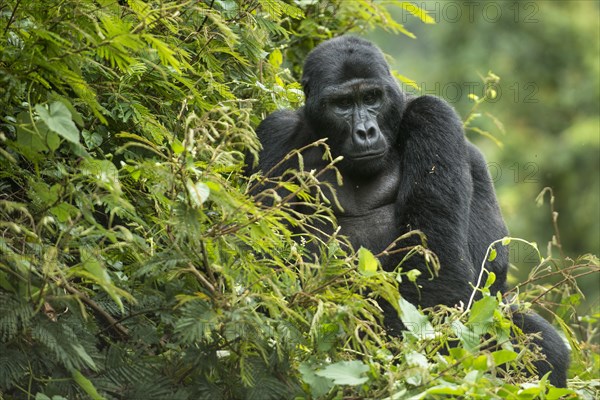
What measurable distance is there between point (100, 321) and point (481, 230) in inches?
97.3

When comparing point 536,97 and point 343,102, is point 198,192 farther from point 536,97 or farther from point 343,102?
point 536,97

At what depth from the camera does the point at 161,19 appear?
9.46 feet

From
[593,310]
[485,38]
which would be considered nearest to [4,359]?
[593,310]

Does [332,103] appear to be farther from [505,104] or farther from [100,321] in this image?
[505,104]

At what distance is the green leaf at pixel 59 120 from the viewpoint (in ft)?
7.82

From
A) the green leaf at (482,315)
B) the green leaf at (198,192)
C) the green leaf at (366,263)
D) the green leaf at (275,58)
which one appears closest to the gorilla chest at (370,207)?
the green leaf at (275,58)

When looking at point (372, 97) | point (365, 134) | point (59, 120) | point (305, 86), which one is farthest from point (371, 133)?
point (59, 120)

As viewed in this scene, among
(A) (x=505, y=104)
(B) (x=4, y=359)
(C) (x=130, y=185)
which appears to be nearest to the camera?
(B) (x=4, y=359)

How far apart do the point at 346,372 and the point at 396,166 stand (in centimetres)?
215

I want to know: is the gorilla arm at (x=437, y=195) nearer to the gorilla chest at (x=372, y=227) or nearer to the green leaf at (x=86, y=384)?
the gorilla chest at (x=372, y=227)

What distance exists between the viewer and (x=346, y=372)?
2508 millimetres

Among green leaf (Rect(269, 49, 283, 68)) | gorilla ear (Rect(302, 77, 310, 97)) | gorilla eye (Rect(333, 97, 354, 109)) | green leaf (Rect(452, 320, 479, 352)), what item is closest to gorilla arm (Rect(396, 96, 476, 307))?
gorilla eye (Rect(333, 97, 354, 109))

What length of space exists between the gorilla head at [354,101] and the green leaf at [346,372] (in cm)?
194

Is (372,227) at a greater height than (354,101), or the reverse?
(354,101)
